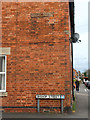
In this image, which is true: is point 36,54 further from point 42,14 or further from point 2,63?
point 42,14

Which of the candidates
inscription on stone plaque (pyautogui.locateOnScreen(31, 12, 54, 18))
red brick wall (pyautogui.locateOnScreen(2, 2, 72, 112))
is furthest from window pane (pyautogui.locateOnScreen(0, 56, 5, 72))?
inscription on stone plaque (pyautogui.locateOnScreen(31, 12, 54, 18))

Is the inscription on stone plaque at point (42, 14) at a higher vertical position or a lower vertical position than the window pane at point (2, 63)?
higher

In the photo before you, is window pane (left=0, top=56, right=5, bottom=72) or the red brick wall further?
window pane (left=0, top=56, right=5, bottom=72)

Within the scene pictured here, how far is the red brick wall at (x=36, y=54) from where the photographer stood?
8734 millimetres

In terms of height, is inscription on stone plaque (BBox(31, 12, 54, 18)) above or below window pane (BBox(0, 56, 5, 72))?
above

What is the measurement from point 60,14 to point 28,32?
5.31 feet

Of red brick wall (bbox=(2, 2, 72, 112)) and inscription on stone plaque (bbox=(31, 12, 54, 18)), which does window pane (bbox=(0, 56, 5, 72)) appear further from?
inscription on stone plaque (bbox=(31, 12, 54, 18))

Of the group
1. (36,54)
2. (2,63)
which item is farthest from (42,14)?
(2,63)

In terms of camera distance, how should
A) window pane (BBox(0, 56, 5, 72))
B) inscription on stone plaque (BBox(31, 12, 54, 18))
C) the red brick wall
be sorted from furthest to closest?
window pane (BBox(0, 56, 5, 72)), inscription on stone plaque (BBox(31, 12, 54, 18)), the red brick wall

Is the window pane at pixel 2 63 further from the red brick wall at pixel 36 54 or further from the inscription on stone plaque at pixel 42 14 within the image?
the inscription on stone plaque at pixel 42 14

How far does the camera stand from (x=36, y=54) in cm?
889

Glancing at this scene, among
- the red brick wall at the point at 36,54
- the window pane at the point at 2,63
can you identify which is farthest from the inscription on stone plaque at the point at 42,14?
the window pane at the point at 2,63

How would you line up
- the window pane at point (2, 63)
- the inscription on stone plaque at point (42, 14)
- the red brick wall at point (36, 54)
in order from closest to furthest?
the red brick wall at point (36, 54) < the inscription on stone plaque at point (42, 14) < the window pane at point (2, 63)

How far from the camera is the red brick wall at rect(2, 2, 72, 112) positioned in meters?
8.73
